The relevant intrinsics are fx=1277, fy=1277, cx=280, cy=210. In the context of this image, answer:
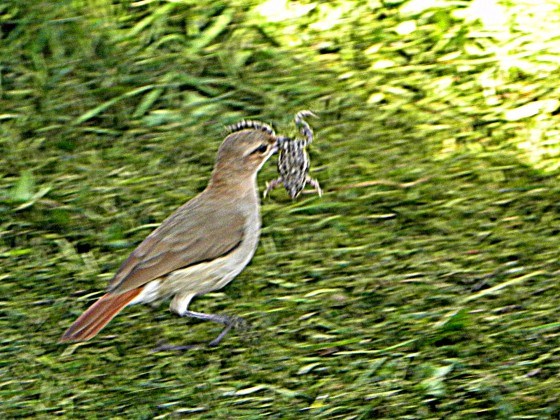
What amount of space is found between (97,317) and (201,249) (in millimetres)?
586

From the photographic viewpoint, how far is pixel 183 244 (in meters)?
5.90

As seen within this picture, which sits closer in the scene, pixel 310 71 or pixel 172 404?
pixel 172 404

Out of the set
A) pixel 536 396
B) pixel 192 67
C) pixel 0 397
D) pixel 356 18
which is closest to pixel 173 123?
pixel 192 67

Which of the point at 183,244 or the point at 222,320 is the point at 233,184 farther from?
the point at 222,320

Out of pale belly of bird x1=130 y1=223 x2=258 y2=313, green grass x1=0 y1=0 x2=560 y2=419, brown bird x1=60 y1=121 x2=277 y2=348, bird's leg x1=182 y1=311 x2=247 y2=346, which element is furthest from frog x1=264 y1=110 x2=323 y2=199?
bird's leg x1=182 y1=311 x2=247 y2=346

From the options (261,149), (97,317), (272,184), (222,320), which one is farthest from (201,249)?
(272,184)

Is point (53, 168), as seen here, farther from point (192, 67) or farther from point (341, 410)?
point (341, 410)

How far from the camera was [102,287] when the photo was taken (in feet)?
21.0

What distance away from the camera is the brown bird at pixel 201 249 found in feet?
18.8

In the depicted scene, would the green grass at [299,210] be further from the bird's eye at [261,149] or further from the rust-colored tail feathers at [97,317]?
the bird's eye at [261,149]

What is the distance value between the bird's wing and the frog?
0.68 meters

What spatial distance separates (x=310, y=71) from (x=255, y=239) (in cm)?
207

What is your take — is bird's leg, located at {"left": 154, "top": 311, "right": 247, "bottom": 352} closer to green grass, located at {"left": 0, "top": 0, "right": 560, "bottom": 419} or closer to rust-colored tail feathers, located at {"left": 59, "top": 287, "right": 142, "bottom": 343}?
green grass, located at {"left": 0, "top": 0, "right": 560, "bottom": 419}

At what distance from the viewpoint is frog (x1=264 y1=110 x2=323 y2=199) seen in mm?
6727
